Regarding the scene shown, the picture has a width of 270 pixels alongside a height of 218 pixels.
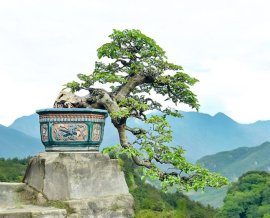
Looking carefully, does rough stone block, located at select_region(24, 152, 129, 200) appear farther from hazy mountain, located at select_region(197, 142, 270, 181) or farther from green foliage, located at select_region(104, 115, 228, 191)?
hazy mountain, located at select_region(197, 142, 270, 181)

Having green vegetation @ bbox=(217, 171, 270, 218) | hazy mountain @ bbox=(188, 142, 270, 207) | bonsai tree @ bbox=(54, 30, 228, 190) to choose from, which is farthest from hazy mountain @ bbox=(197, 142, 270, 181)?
bonsai tree @ bbox=(54, 30, 228, 190)

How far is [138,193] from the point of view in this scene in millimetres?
32531

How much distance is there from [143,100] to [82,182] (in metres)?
1.58

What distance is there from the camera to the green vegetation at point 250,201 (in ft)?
159

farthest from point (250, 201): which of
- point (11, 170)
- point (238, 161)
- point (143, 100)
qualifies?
point (238, 161)

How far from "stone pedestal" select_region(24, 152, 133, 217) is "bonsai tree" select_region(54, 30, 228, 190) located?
275mm

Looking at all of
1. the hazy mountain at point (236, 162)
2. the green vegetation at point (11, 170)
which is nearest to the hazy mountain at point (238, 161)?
the hazy mountain at point (236, 162)

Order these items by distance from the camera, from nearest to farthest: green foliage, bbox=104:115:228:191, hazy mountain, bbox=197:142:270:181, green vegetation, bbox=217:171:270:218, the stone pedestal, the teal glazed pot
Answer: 1. the stone pedestal
2. the teal glazed pot
3. green foliage, bbox=104:115:228:191
4. green vegetation, bbox=217:171:270:218
5. hazy mountain, bbox=197:142:270:181

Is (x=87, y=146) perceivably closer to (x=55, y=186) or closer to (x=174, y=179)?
(x=55, y=186)

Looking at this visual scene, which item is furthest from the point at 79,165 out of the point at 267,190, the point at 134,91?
the point at 267,190

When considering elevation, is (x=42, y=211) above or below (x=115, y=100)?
below

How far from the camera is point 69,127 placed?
5.46m

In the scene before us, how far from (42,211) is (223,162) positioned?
163 metres

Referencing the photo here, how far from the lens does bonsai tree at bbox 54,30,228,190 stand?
18.6 ft
